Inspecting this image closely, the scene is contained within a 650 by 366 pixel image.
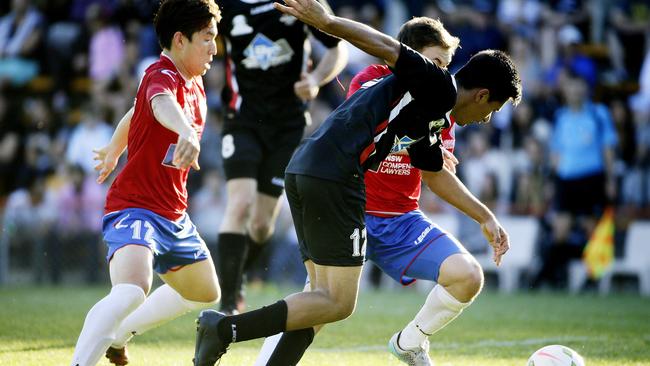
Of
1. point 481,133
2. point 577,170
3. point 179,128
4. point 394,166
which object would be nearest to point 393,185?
point 394,166

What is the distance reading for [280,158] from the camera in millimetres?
8156

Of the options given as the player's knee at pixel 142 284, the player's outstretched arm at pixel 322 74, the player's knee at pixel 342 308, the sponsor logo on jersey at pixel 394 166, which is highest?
the player's outstretched arm at pixel 322 74

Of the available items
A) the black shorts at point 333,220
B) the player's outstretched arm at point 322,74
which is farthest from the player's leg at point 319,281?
the player's outstretched arm at point 322,74

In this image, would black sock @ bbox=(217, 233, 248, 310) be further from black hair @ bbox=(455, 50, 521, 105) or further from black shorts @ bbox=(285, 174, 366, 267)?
black hair @ bbox=(455, 50, 521, 105)

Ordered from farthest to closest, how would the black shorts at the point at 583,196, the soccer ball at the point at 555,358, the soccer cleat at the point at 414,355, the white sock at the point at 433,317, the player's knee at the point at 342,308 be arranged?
the black shorts at the point at 583,196 → the soccer cleat at the point at 414,355 → the white sock at the point at 433,317 → the soccer ball at the point at 555,358 → the player's knee at the point at 342,308

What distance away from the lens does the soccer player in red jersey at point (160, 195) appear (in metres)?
5.06

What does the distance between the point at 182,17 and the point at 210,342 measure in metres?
1.78

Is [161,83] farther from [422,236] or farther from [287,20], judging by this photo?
[287,20]

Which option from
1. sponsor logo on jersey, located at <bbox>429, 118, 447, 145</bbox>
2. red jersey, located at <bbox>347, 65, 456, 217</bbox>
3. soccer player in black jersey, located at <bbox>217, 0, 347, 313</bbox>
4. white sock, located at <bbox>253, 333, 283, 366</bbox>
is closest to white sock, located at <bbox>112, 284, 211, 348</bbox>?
white sock, located at <bbox>253, 333, 283, 366</bbox>

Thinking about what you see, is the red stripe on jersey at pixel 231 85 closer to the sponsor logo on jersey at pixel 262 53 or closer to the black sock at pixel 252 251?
the sponsor logo on jersey at pixel 262 53

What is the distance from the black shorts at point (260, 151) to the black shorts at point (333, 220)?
2.98 metres

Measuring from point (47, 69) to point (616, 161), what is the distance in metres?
9.13

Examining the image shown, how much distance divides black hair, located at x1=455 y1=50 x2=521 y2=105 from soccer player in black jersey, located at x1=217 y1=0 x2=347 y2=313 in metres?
2.88

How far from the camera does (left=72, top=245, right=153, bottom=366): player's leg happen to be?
15.9ft
